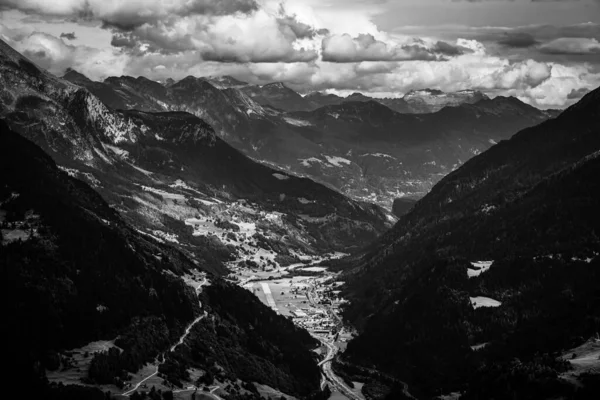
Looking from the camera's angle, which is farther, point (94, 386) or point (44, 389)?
point (94, 386)

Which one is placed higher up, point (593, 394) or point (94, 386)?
point (593, 394)

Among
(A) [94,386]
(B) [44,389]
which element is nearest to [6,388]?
(B) [44,389]

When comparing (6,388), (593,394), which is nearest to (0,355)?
(6,388)

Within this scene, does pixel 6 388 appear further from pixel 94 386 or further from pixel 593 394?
pixel 593 394

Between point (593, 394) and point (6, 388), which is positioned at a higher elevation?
point (593, 394)

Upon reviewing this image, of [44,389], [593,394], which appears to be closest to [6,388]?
[44,389]

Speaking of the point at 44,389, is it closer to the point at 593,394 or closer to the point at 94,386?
the point at 94,386

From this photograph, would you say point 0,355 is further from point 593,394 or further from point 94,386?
point 593,394
